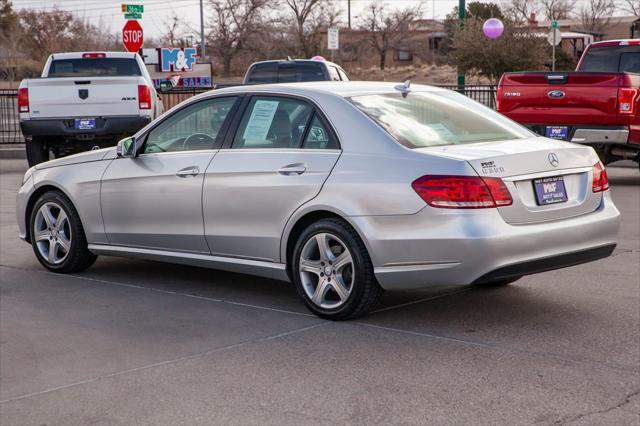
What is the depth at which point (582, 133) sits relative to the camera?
14.4m

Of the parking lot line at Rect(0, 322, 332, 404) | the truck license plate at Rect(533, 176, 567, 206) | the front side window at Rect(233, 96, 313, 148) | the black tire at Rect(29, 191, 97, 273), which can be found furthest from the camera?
the black tire at Rect(29, 191, 97, 273)

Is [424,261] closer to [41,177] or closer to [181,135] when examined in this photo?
[181,135]

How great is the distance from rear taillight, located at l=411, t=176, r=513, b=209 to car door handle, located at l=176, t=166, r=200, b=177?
199 cm

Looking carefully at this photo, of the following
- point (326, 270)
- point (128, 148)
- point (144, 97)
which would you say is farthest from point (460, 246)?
point (144, 97)

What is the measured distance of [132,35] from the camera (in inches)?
928

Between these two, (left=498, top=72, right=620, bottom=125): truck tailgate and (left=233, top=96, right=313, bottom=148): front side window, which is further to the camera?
(left=498, top=72, right=620, bottom=125): truck tailgate

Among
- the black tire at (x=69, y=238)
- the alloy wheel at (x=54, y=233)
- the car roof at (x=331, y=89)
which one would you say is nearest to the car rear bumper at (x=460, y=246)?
the car roof at (x=331, y=89)

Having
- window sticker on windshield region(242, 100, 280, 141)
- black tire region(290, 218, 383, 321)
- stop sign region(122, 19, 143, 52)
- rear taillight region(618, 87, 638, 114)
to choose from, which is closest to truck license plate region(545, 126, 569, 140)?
rear taillight region(618, 87, 638, 114)

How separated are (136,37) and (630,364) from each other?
19.4m

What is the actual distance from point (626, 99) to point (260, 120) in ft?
26.5

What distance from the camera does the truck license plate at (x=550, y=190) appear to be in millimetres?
6605

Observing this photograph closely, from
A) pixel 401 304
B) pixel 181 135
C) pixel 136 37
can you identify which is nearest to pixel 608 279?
pixel 401 304

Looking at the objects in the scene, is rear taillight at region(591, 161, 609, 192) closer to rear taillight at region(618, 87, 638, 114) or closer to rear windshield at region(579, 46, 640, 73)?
rear taillight at region(618, 87, 638, 114)

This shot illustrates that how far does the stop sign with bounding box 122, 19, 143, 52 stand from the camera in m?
23.5
